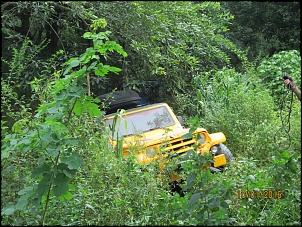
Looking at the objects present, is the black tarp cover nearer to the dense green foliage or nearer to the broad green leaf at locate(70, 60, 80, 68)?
the dense green foliage

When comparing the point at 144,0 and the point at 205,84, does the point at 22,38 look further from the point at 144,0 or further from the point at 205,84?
the point at 205,84

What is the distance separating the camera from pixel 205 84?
10312 millimetres

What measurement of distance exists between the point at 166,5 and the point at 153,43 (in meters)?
0.80

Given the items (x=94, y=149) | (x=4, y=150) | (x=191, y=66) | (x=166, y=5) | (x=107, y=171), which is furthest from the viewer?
(x=191, y=66)

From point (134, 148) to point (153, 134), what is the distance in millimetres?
1523

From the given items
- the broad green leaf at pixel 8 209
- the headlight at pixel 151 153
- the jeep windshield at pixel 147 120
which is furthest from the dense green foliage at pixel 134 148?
the headlight at pixel 151 153

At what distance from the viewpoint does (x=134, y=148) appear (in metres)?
Result: 5.68

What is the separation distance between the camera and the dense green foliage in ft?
12.8

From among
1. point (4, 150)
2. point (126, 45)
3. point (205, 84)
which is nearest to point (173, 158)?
point (4, 150)

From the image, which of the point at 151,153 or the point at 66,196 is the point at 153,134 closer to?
the point at 151,153

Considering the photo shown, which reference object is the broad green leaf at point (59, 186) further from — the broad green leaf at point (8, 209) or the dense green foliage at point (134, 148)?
the broad green leaf at point (8, 209)

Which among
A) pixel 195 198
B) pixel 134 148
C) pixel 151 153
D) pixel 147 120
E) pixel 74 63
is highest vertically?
pixel 74 63

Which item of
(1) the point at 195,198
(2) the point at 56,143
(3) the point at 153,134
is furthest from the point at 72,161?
(3) the point at 153,134

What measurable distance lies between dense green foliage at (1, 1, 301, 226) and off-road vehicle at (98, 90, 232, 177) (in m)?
0.31
